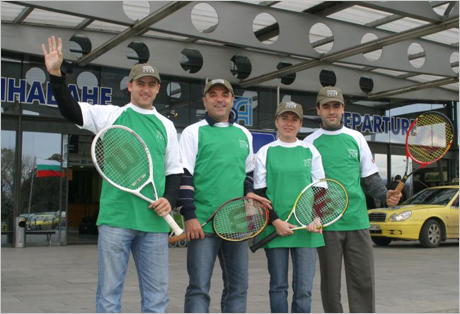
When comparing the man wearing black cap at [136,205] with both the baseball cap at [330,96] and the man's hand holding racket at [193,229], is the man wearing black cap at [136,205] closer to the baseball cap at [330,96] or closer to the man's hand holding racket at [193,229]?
the man's hand holding racket at [193,229]

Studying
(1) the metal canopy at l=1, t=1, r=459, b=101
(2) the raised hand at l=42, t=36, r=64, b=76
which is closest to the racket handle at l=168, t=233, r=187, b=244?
(2) the raised hand at l=42, t=36, r=64, b=76

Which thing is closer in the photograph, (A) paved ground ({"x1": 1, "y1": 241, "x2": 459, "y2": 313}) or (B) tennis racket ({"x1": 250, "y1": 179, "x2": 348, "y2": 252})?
(B) tennis racket ({"x1": 250, "y1": 179, "x2": 348, "y2": 252})

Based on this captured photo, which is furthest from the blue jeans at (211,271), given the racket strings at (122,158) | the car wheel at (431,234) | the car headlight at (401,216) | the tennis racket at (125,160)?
the car wheel at (431,234)

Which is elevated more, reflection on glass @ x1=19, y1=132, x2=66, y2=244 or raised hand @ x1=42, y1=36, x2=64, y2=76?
raised hand @ x1=42, y1=36, x2=64, y2=76

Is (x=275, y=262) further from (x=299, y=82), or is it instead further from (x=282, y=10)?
(x=299, y=82)

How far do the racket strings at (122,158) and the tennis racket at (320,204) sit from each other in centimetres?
121

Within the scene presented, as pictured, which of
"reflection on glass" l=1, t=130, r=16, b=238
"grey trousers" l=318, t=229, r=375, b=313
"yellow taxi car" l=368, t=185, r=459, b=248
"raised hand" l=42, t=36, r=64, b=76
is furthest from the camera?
"reflection on glass" l=1, t=130, r=16, b=238

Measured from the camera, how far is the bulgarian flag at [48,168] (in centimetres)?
1548

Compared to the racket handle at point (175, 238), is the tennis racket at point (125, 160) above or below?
above

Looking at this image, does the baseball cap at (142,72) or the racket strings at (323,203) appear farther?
the racket strings at (323,203)

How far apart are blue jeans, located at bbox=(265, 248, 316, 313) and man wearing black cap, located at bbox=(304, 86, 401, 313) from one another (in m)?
0.35

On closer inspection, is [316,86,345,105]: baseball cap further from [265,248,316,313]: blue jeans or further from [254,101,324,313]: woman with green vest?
[265,248,316,313]: blue jeans

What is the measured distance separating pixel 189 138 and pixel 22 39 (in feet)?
38.2

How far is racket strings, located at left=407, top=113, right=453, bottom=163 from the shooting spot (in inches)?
234
